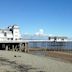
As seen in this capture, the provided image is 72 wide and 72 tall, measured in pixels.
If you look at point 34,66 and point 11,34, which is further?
point 11,34

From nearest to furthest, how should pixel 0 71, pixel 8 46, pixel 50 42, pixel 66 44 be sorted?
pixel 0 71
pixel 8 46
pixel 50 42
pixel 66 44

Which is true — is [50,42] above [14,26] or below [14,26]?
below

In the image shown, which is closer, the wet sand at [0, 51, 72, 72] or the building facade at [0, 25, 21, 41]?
the wet sand at [0, 51, 72, 72]

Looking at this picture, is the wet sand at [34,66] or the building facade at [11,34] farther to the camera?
the building facade at [11,34]

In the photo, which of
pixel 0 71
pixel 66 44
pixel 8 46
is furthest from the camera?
pixel 66 44

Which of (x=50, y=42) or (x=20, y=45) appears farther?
(x=50, y=42)

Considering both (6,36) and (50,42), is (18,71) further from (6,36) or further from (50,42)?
(50,42)

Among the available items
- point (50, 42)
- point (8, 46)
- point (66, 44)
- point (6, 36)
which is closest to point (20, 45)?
point (8, 46)

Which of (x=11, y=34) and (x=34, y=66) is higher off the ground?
(x=11, y=34)

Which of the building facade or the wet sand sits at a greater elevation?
the building facade

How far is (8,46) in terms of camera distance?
65.2 metres

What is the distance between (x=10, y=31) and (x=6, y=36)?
4.07 m

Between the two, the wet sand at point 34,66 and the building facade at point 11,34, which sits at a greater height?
the building facade at point 11,34

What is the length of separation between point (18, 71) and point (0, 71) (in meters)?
1.73
